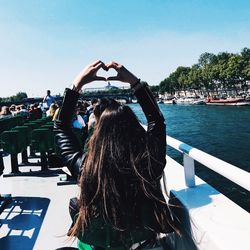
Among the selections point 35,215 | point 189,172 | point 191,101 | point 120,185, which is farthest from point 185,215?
point 191,101

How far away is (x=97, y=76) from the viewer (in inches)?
87.4

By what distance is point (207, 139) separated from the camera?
34.2 meters

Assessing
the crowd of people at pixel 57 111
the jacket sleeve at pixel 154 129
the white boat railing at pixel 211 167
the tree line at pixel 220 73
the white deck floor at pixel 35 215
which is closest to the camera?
the white boat railing at pixel 211 167

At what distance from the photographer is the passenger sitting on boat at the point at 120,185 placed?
1.85m

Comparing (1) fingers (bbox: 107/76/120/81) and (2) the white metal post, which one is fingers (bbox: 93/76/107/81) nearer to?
(1) fingers (bbox: 107/76/120/81)

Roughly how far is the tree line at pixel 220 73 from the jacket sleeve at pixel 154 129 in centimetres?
8802

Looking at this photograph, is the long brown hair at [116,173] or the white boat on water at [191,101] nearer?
the long brown hair at [116,173]

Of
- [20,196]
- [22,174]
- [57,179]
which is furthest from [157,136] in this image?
[22,174]

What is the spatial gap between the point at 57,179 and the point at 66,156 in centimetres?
468

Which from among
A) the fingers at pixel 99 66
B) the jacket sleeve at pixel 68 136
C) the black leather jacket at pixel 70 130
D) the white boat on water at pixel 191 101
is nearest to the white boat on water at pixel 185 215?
the black leather jacket at pixel 70 130

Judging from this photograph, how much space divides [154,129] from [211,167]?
1.28ft

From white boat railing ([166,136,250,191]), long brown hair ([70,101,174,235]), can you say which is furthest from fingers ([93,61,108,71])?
white boat railing ([166,136,250,191])

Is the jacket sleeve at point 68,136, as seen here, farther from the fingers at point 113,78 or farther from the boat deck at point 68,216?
the boat deck at point 68,216

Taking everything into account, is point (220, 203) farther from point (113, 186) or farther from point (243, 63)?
point (243, 63)
